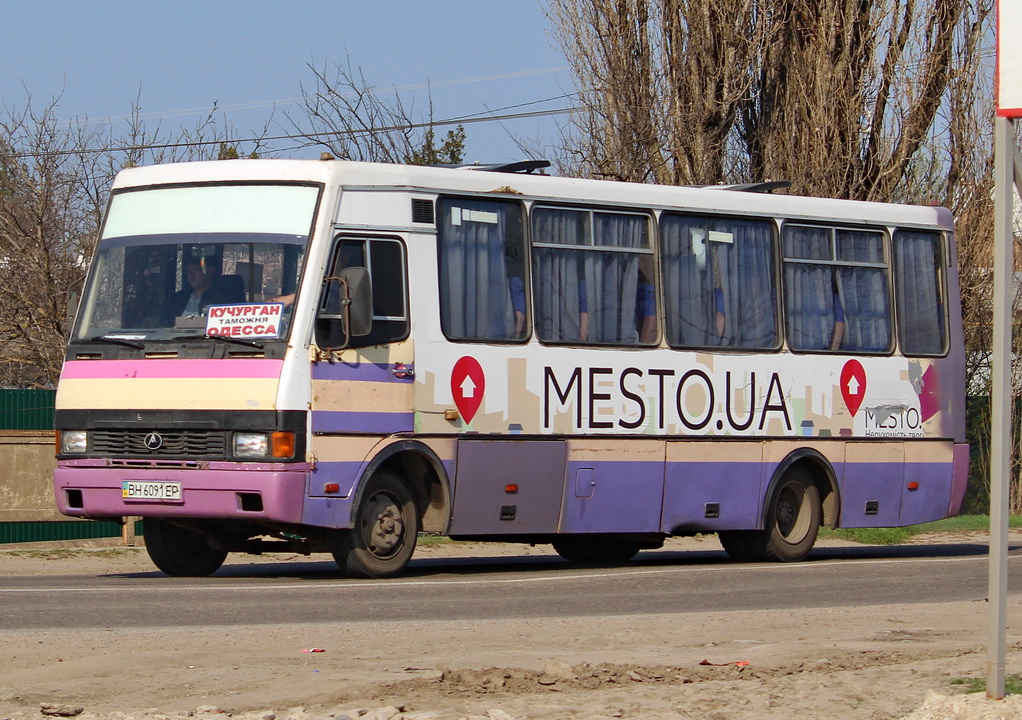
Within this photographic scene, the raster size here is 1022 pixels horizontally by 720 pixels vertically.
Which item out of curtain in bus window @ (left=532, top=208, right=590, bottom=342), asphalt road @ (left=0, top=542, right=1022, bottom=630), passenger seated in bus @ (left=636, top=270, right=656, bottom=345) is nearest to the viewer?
asphalt road @ (left=0, top=542, right=1022, bottom=630)

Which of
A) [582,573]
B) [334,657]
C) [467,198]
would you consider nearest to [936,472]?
[582,573]

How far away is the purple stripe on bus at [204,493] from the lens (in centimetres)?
1296

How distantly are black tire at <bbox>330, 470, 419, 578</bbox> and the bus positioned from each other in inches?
0.9

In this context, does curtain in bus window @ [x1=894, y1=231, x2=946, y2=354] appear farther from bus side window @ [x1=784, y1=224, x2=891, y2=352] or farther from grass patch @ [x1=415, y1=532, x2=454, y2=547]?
grass patch @ [x1=415, y1=532, x2=454, y2=547]

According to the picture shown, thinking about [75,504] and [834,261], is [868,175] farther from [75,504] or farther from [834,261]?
[75,504]

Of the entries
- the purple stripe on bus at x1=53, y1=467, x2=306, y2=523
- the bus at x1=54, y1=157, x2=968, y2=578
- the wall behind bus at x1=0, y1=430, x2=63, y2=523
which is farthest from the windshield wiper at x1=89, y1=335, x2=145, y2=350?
the wall behind bus at x1=0, y1=430, x2=63, y2=523

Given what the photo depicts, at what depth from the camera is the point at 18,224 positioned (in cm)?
2564

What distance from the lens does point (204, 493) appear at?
42.9ft

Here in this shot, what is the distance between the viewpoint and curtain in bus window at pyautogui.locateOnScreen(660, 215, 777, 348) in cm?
1619

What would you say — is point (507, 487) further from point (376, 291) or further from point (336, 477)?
point (376, 291)

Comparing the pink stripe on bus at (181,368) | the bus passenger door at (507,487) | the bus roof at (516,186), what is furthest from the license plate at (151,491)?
the bus roof at (516,186)

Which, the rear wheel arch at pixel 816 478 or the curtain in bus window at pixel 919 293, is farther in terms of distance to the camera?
the curtain in bus window at pixel 919 293

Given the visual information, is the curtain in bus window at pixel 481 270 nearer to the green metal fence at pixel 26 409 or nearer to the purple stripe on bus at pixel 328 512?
the purple stripe on bus at pixel 328 512

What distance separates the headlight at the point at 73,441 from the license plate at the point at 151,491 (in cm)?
53
